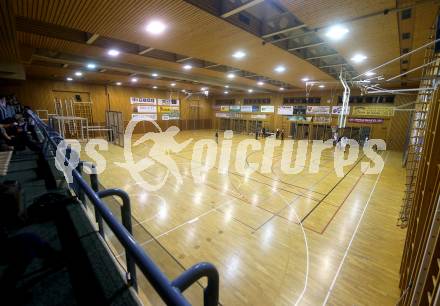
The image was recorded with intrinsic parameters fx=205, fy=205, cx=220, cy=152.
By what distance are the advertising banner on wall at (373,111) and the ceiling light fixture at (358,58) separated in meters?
9.51

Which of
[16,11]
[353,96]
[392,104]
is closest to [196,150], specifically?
[16,11]

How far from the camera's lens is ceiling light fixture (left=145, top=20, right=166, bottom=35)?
4.83m

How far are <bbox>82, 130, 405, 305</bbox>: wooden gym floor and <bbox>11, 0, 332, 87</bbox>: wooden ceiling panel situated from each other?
14.6 ft

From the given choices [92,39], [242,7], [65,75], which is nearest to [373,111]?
[242,7]

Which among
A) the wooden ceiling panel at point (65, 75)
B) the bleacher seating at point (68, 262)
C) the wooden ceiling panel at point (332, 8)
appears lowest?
the bleacher seating at point (68, 262)

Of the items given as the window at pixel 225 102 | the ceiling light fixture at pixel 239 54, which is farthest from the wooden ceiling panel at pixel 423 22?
the window at pixel 225 102

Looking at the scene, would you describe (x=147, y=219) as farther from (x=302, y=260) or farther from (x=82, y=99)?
(x=82, y=99)

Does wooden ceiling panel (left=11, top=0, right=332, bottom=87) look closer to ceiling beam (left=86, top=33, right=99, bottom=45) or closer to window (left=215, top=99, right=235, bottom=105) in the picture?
ceiling beam (left=86, top=33, right=99, bottom=45)

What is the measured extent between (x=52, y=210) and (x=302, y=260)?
4.21 m

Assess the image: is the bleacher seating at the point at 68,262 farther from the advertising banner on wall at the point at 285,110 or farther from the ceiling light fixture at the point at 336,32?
the advertising banner on wall at the point at 285,110

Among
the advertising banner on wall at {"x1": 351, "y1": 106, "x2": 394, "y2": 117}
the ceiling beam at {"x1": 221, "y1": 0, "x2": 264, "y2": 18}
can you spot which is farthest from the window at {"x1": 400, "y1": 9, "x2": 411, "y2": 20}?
the advertising banner on wall at {"x1": 351, "y1": 106, "x2": 394, "y2": 117}

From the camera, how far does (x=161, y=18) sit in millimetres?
4582

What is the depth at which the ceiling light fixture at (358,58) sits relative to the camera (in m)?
7.25

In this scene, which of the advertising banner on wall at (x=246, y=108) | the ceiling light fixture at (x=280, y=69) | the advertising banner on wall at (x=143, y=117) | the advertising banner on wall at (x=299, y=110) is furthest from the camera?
the advertising banner on wall at (x=246, y=108)
